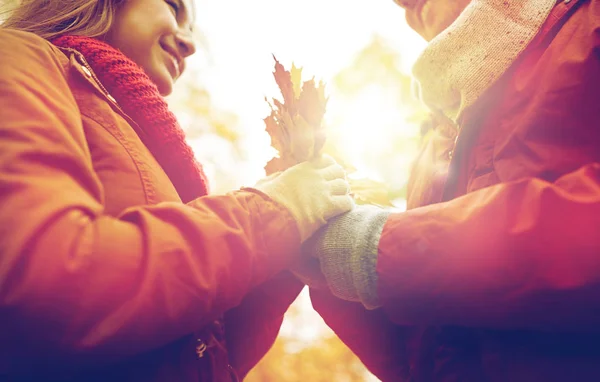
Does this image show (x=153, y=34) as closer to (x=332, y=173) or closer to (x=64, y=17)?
(x=64, y=17)

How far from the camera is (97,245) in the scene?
0.61 m

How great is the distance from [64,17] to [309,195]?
1.21 meters

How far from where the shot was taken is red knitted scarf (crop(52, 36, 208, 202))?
1089 mm

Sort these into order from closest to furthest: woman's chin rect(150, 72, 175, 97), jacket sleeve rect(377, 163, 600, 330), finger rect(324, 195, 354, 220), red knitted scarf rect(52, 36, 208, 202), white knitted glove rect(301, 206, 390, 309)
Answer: jacket sleeve rect(377, 163, 600, 330)
white knitted glove rect(301, 206, 390, 309)
finger rect(324, 195, 354, 220)
red knitted scarf rect(52, 36, 208, 202)
woman's chin rect(150, 72, 175, 97)

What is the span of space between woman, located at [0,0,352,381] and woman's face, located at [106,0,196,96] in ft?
0.69

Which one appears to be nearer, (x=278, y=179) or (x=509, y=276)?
(x=509, y=276)

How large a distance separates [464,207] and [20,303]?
0.89 metres

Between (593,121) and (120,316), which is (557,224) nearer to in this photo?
(593,121)

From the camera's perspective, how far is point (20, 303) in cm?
52

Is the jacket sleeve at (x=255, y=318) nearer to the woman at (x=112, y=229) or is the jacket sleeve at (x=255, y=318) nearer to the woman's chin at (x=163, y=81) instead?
the woman at (x=112, y=229)

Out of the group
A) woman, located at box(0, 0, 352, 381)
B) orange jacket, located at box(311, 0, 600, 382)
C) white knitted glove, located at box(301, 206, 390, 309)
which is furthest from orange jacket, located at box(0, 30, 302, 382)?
orange jacket, located at box(311, 0, 600, 382)

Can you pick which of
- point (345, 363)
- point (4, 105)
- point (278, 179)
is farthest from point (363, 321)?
point (345, 363)

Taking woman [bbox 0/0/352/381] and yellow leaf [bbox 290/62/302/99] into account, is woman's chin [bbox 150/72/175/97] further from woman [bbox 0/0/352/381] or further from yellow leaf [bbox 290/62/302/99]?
yellow leaf [bbox 290/62/302/99]

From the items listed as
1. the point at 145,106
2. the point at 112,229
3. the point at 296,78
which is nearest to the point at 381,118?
the point at 296,78
